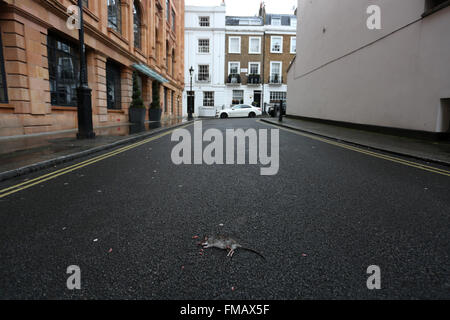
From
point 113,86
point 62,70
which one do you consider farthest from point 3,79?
point 113,86

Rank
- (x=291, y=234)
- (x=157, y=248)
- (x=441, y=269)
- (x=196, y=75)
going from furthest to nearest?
1. (x=196, y=75)
2. (x=291, y=234)
3. (x=157, y=248)
4. (x=441, y=269)

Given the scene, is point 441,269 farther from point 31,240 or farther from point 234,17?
point 234,17

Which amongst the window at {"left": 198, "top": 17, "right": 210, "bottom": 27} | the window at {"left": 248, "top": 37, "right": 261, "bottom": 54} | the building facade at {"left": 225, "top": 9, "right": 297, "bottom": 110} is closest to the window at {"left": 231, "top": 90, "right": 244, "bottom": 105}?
the building facade at {"left": 225, "top": 9, "right": 297, "bottom": 110}

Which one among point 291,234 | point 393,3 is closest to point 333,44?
point 393,3

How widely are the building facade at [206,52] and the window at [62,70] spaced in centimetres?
2673

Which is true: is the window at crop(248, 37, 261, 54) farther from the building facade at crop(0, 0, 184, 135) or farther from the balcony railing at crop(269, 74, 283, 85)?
the building facade at crop(0, 0, 184, 135)

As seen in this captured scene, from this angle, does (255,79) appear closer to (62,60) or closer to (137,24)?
(137,24)

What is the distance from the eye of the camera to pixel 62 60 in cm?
1162

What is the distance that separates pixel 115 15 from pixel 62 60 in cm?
663

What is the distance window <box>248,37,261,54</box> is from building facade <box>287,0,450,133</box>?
22432 millimetres

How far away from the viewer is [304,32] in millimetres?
20594

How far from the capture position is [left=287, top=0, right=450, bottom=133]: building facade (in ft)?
28.0

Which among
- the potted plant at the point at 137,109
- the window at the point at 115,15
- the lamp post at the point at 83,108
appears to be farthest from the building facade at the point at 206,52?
the lamp post at the point at 83,108

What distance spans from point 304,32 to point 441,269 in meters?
21.8
